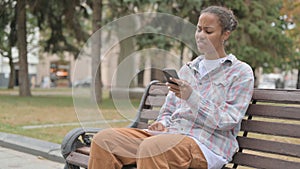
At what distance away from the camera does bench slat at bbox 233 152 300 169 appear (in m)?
2.52

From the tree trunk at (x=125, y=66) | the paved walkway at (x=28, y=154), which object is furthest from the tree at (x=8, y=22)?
the tree trunk at (x=125, y=66)

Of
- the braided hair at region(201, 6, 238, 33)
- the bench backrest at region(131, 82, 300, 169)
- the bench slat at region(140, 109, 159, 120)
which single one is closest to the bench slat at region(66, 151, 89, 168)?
the bench slat at region(140, 109, 159, 120)

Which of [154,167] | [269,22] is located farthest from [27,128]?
[269,22]

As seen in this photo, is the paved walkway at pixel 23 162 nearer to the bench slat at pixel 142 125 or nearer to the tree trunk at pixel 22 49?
the bench slat at pixel 142 125

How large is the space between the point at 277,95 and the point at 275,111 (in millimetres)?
107

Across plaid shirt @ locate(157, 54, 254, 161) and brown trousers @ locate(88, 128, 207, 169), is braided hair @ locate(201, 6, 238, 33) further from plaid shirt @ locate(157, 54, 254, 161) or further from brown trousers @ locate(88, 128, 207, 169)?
brown trousers @ locate(88, 128, 207, 169)

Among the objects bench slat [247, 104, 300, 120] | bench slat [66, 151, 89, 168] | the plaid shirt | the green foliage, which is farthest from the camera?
the green foliage

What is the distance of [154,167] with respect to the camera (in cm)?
239

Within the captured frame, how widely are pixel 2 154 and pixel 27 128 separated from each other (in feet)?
7.43

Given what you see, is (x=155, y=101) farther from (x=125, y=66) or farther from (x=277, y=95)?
(x=277, y=95)

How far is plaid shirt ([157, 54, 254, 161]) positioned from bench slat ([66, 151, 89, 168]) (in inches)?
24.3

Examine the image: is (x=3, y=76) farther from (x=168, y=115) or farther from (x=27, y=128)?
(x=168, y=115)

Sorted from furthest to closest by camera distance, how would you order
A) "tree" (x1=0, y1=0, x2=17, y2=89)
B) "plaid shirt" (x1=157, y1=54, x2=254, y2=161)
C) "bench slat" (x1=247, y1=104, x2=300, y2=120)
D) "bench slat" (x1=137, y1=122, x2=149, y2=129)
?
"tree" (x1=0, y1=0, x2=17, y2=89) → "bench slat" (x1=137, y1=122, x2=149, y2=129) → "bench slat" (x1=247, y1=104, x2=300, y2=120) → "plaid shirt" (x1=157, y1=54, x2=254, y2=161)

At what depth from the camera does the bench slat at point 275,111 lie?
2.62 m
